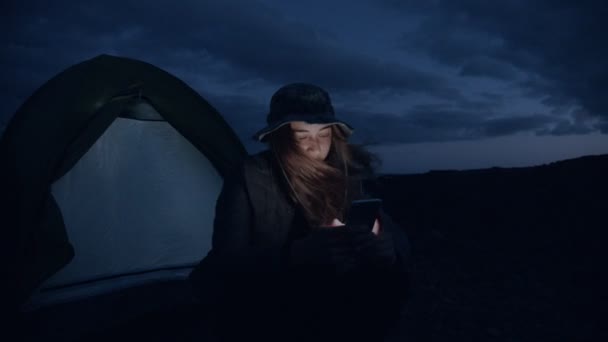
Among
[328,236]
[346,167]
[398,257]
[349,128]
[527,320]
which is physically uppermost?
[349,128]

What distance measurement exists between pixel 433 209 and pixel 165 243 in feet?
A: 16.7

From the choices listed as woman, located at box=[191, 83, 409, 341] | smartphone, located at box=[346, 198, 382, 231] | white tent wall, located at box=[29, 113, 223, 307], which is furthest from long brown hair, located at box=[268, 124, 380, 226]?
white tent wall, located at box=[29, 113, 223, 307]

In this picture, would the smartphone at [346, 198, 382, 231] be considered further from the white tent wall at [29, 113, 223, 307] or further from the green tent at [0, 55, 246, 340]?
the white tent wall at [29, 113, 223, 307]

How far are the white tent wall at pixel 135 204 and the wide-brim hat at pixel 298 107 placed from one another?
2.15m

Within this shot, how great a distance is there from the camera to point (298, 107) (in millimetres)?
1961

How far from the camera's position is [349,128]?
2129mm

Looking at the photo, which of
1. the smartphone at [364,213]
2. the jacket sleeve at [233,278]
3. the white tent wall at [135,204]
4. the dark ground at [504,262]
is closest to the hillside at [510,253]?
the dark ground at [504,262]

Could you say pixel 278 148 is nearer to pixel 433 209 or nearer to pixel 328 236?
pixel 328 236

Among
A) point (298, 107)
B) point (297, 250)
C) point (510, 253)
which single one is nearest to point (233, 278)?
point (297, 250)

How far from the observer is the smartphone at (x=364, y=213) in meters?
1.68

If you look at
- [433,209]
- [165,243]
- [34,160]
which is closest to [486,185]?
[433,209]

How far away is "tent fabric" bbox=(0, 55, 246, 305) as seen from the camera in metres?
2.96

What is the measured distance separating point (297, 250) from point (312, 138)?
60cm

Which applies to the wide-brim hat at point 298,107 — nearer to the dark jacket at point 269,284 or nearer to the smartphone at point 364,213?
the dark jacket at point 269,284
